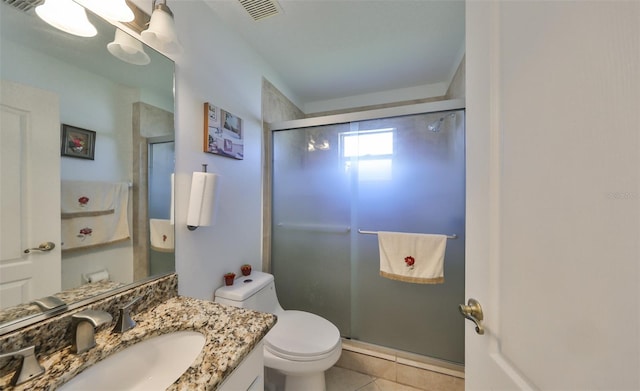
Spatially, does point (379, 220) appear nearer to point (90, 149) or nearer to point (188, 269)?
point (188, 269)

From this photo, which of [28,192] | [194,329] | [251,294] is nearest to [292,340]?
[251,294]

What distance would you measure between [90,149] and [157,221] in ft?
1.19

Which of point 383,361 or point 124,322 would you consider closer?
point 124,322

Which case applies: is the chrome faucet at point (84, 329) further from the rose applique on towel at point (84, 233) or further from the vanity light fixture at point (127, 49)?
the vanity light fixture at point (127, 49)

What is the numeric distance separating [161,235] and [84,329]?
425 mm

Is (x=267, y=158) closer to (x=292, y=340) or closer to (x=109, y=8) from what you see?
(x=109, y=8)

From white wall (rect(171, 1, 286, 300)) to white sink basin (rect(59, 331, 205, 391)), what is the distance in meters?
0.37

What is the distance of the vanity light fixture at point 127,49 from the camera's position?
820 millimetres

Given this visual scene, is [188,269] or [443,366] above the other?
[188,269]

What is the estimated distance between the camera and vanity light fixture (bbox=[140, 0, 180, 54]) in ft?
2.71

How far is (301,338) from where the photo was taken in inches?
47.5

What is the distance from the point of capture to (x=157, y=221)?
38.6 inches
